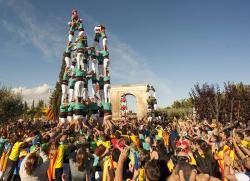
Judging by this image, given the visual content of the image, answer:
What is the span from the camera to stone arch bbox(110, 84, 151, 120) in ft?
159

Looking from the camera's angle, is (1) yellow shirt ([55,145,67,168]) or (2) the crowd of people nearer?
(2) the crowd of people

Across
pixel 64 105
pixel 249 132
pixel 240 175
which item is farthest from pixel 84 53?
pixel 240 175

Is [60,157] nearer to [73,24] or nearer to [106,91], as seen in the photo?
[106,91]

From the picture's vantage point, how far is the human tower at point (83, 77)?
52.0 feet

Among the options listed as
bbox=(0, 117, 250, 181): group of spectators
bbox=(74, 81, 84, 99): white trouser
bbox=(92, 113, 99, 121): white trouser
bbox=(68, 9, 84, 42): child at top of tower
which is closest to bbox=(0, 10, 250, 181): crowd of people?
bbox=(0, 117, 250, 181): group of spectators

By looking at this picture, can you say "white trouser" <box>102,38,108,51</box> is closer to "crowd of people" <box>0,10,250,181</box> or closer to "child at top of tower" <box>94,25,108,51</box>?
"child at top of tower" <box>94,25,108,51</box>

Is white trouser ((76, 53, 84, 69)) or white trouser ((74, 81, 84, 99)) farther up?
white trouser ((76, 53, 84, 69))

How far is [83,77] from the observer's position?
52.4 feet

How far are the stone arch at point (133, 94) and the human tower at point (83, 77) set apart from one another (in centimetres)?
3008

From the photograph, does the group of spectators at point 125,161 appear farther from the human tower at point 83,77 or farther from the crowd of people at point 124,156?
the human tower at point 83,77

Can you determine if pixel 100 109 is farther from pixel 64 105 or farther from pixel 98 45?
pixel 98 45

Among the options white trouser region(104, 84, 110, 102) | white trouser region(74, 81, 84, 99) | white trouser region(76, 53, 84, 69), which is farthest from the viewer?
white trouser region(104, 84, 110, 102)

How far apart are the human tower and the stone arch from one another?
1184 inches

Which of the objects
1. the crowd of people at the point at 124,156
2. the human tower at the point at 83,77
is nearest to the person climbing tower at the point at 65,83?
the human tower at the point at 83,77
